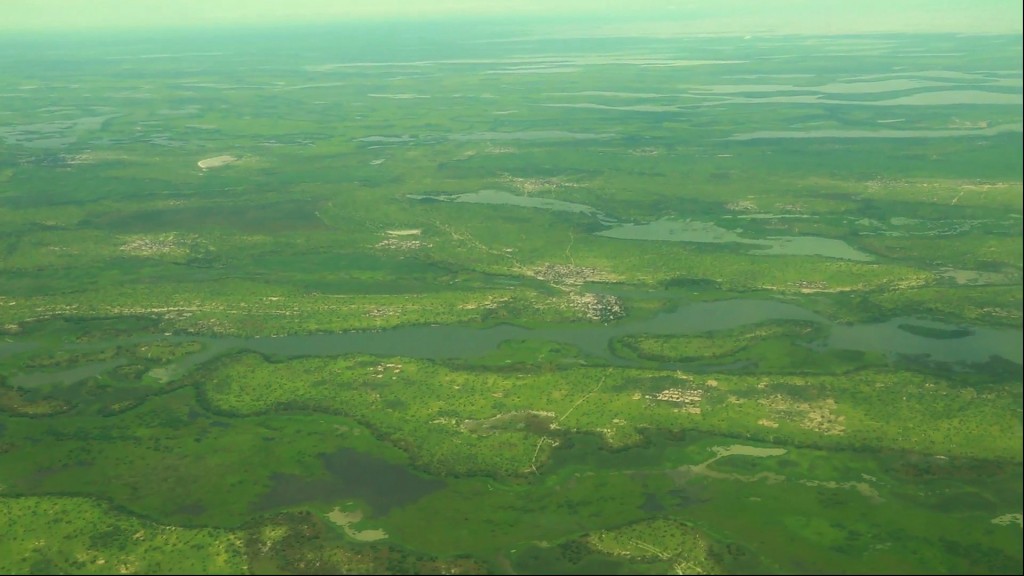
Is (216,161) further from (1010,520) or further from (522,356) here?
(1010,520)

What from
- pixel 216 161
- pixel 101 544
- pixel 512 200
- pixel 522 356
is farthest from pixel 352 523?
pixel 216 161

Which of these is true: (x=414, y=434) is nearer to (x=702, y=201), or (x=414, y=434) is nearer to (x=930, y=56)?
(x=702, y=201)

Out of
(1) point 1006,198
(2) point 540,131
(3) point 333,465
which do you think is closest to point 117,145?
(2) point 540,131

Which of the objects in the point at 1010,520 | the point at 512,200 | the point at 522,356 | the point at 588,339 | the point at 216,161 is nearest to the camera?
the point at 1010,520

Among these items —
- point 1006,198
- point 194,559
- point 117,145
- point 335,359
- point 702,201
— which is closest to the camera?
point 194,559

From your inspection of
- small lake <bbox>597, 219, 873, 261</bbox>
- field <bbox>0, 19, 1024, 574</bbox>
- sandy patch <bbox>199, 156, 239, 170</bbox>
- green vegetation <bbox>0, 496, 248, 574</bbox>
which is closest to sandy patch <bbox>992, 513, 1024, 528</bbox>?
field <bbox>0, 19, 1024, 574</bbox>

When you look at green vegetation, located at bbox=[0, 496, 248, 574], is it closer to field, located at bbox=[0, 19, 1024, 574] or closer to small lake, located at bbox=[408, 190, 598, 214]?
field, located at bbox=[0, 19, 1024, 574]
